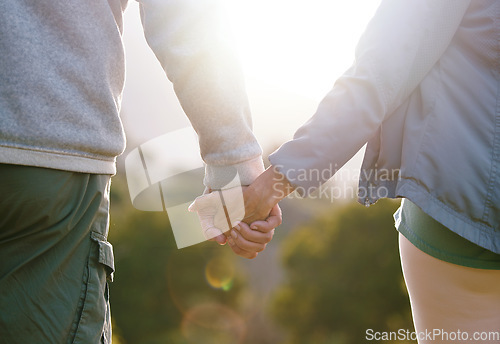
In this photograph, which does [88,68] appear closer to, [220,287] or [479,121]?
[479,121]

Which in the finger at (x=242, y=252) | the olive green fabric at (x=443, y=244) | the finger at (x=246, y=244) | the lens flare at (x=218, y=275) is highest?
the olive green fabric at (x=443, y=244)

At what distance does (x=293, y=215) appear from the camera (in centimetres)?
3578

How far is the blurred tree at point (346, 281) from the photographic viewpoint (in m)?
17.8

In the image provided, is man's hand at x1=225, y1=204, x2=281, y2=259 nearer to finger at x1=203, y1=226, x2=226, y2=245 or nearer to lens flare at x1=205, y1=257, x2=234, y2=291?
finger at x1=203, y1=226, x2=226, y2=245

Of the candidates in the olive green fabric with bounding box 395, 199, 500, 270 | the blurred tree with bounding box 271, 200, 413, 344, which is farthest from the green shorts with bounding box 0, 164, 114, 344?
the blurred tree with bounding box 271, 200, 413, 344

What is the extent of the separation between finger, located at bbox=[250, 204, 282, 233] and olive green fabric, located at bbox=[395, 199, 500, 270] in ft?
1.79

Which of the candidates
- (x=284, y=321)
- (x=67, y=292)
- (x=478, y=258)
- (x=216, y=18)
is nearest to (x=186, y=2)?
(x=216, y=18)

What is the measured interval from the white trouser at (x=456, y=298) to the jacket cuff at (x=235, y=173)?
528 mm

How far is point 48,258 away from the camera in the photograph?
1056 millimetres

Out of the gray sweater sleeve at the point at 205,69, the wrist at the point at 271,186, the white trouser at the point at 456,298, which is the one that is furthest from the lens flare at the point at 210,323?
the white trouser at the point at 456,298

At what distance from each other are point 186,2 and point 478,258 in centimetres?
105

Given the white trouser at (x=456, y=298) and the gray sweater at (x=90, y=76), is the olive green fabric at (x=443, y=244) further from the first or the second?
the gray sweater at (x=90, y=76)

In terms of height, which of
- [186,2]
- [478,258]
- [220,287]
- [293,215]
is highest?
[186,2]

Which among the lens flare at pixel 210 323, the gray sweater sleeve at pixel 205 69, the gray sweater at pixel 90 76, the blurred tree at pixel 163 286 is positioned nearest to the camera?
the gray sweater at pixel 90 76
